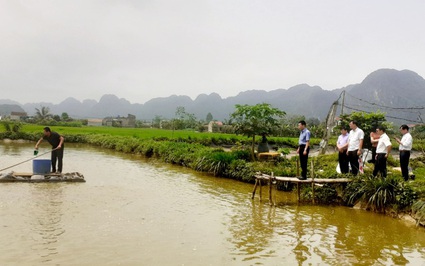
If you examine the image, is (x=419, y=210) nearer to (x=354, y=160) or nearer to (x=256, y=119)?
(x=354, y=160)

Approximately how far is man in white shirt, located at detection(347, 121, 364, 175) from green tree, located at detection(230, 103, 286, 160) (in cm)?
572

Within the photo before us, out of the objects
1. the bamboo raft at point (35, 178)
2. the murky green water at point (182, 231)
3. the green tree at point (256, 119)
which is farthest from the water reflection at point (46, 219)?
the green tree at point (256, 119)

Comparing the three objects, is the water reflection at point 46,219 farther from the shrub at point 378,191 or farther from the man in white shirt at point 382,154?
the man in white shirt at point 382,154

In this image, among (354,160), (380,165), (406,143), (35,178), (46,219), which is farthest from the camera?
(35,178)

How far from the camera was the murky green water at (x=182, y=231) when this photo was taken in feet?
19.1

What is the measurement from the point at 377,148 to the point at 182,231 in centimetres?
635

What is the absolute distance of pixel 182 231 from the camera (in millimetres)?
7270

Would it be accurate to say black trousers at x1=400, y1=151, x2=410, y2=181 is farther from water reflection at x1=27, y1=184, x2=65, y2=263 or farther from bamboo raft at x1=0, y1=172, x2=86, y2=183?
bamboo raft at x1=0, y1=172, x2=86, y2=183

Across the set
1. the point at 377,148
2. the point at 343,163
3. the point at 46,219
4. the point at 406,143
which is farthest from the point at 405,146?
the point at 46,219

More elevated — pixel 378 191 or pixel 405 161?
pixel 405 161

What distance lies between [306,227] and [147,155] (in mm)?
17285

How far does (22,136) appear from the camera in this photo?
114ft

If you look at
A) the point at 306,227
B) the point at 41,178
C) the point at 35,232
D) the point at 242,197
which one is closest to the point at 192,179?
the point at 242,197

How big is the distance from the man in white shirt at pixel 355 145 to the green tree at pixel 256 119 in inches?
225
